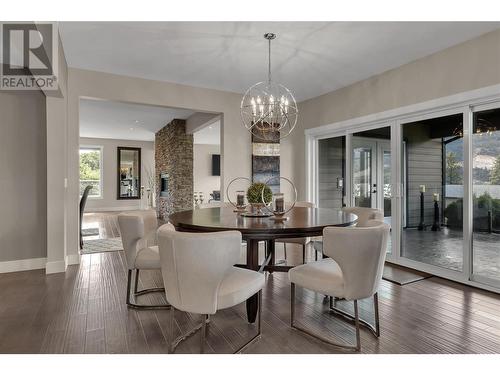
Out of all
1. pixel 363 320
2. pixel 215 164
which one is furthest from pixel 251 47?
pixel 215 164

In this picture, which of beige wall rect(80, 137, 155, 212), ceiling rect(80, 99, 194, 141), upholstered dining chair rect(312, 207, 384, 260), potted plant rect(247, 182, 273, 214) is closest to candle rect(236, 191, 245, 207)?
potted plant rect(247, 182, 273, 214)

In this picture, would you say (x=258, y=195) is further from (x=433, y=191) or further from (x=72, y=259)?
(x=72, y=259)

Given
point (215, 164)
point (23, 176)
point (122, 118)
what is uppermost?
point (122, 118)

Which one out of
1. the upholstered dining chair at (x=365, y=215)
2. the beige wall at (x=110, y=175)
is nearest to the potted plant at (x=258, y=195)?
the upholstered dining chair at (x=365, y=215)

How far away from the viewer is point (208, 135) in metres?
9.38

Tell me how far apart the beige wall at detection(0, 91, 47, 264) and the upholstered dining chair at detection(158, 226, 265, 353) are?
9.89 ft

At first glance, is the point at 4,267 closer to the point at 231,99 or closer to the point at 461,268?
the point at 231,99

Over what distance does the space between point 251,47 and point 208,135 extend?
616cm

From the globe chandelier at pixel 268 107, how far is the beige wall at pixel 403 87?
0.44 m

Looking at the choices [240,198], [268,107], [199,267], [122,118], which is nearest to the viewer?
[199,267]

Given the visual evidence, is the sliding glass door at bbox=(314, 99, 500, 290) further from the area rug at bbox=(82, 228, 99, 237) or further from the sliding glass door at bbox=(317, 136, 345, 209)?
the area rug at bbox=(82, 228, 99, 237)

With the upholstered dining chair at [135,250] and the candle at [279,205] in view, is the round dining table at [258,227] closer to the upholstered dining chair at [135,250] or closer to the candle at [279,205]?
the candle at [279,205]
